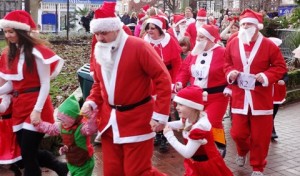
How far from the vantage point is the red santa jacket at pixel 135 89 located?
3926 mm

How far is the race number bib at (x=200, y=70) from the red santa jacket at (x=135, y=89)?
1715 millimetres

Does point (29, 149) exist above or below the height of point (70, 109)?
below

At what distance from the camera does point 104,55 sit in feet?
13.1

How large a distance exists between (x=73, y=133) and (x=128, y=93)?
3.22ft

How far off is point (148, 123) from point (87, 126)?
0.65 metres

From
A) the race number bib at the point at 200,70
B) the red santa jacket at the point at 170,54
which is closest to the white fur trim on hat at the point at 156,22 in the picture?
the red santa jacket at the point at 170,54

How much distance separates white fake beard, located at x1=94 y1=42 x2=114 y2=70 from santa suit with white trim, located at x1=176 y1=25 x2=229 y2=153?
200 centimetres

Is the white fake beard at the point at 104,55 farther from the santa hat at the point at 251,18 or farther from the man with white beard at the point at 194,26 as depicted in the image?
the man with white beard at the point at 194,26

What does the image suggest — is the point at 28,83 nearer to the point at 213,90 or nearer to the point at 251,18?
the point at 213,90

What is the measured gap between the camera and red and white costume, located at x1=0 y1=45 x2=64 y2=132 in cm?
460

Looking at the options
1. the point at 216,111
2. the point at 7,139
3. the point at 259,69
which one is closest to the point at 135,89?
the point at 7,139

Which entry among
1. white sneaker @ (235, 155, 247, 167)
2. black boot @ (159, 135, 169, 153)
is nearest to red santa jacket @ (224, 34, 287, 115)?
white sneaker @ (235, 155, 247, 167)

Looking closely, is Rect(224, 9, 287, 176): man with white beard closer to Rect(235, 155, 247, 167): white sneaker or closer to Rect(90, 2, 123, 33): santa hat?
Rect(235, 155, 247, 167): white sneaker

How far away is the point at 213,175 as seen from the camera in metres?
4.34
